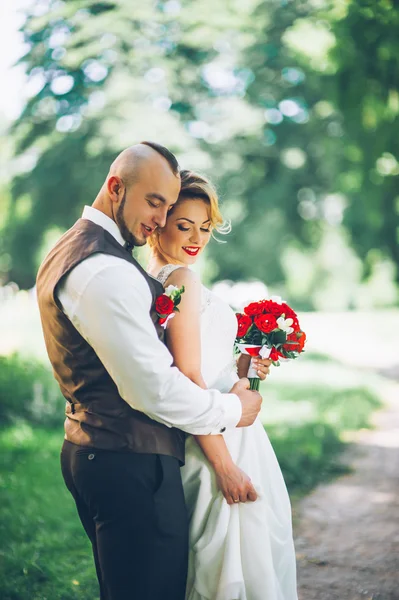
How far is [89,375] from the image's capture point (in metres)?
2.39

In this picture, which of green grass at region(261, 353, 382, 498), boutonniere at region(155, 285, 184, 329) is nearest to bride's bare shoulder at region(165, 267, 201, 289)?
boutonniere at region(155, 285, 184, 329)

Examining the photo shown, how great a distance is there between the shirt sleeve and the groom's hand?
38 cm

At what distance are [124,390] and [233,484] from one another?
2.34 ft

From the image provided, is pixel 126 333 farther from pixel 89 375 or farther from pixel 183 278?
pixel 183 278

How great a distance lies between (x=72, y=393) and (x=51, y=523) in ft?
11.2

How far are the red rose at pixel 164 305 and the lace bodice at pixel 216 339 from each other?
42cm

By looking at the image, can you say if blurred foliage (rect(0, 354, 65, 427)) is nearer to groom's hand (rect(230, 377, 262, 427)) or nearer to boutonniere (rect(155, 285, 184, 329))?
groom's hand (rect(230, 377, 262, 427))

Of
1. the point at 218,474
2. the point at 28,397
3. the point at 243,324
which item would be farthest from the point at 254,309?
the point at 28,397

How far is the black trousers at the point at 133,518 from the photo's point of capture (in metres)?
2.40

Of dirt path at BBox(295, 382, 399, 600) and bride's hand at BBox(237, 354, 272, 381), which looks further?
dirt path at BBox(295, 382, 399, 600)

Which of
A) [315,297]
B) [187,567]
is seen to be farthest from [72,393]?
[315,297]

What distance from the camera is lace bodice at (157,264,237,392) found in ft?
9.52

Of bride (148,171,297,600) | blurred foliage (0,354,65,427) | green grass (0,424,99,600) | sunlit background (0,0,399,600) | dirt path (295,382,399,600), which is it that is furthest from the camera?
blurred foliage (0,354,65,427)

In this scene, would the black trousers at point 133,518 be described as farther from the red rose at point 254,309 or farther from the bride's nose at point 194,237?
the bride's nose at point 194,237
